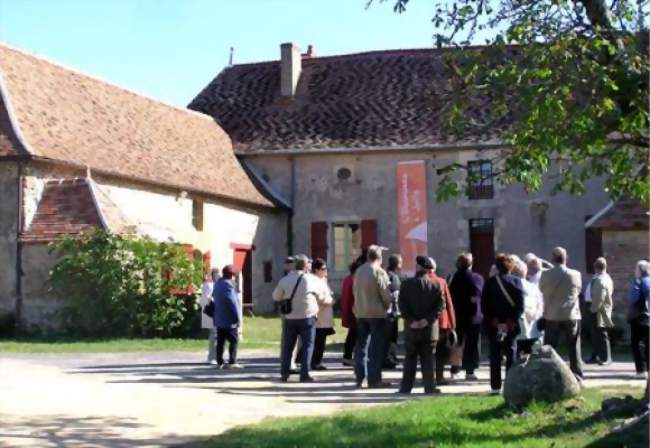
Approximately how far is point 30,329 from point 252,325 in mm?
6120

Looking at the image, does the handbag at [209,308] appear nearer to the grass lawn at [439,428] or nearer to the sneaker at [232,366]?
the sneaker at [232,366]

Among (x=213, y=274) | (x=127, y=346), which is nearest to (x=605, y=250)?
(x=213, y=274)

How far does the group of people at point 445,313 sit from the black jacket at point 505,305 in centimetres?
1

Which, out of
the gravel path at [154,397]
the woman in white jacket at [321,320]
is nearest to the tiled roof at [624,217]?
the gravel path at [154,397]

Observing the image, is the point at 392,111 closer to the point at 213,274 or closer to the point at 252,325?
the point at 252,325

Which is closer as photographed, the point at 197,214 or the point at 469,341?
the point at 469,341

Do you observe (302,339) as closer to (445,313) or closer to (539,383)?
(445,313)

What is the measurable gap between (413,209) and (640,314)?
18.5 metres

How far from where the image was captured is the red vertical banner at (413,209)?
31125 millimetres

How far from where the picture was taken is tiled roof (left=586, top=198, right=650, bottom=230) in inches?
759

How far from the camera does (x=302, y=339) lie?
12414 millimetres

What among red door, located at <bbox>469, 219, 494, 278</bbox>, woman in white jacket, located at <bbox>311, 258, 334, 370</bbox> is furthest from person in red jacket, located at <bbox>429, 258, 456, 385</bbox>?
red door, located at <bbox>469, 219, 494, 278</bbox>

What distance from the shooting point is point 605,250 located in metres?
19.8

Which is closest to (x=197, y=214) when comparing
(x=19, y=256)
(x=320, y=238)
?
(x=320, y=238)
